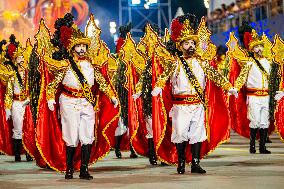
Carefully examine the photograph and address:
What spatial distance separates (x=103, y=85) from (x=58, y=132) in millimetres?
963

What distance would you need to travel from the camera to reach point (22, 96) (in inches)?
552

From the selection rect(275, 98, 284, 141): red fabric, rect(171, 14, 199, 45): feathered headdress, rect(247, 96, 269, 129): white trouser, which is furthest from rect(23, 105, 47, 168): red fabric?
rect(275, 98, 284, 141): red fabric

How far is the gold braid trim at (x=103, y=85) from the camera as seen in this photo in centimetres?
1051

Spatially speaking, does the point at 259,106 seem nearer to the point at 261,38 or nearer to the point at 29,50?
the point at 261,38

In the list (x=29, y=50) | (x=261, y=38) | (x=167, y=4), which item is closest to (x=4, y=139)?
(x=29, y=50)

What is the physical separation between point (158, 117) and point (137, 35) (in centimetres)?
3197

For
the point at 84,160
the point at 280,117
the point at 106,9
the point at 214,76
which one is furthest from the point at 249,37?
the point at 106,9

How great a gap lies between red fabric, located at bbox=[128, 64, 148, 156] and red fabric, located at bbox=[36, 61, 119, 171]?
1.91m

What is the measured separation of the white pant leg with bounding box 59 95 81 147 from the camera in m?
10.1

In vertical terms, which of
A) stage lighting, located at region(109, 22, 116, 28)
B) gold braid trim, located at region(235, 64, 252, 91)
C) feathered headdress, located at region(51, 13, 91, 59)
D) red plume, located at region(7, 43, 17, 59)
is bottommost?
gold braid trim, located at region(235, 64, 252, 91)

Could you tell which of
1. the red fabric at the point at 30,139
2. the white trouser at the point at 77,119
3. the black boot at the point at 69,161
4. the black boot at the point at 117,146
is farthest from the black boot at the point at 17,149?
the white trouser at the point at 77,119

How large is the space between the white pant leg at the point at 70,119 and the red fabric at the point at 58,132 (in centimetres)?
58

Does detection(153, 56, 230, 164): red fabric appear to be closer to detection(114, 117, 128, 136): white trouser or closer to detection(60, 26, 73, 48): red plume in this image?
detection(60, 26, 73, 48): red plume

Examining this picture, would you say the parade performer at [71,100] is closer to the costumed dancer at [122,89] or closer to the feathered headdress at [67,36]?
the feathered headdress at [67,36]
